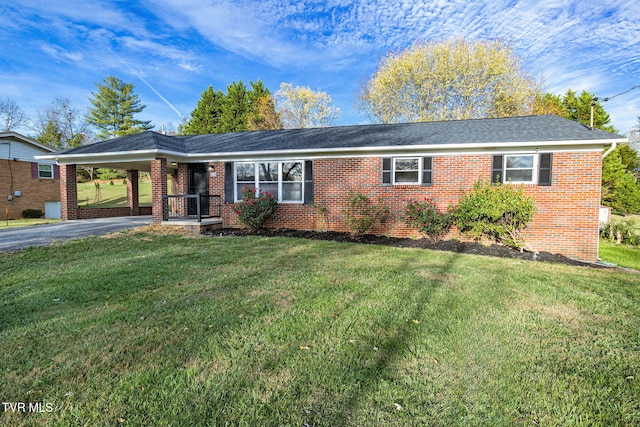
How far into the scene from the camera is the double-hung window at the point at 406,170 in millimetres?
9531

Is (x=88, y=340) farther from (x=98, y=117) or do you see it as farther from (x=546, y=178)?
(x=98, y=117)

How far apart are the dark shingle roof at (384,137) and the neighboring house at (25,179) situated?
7946mm

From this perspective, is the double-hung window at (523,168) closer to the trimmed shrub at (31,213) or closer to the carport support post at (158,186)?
the carport support post at (158,186)

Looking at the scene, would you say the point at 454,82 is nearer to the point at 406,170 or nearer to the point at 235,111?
the point at 406,170

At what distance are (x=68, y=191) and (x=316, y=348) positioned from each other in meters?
13.6

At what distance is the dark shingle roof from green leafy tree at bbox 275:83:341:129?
19.9 meters

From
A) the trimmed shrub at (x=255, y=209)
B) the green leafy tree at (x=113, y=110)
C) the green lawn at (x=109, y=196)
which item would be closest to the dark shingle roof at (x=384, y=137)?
the trimmed shrub at (x=255, y=209)

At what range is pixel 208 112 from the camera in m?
35.1

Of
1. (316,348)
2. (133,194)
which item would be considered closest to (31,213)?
(133,194)

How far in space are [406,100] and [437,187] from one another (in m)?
17.8

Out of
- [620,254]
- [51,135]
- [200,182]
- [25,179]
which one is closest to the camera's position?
[620,254]

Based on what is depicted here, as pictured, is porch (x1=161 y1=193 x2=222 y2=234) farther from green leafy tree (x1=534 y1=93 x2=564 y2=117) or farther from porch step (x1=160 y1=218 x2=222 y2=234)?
green leafy tree (x1=534 y1=93 x2=564 y2=117)

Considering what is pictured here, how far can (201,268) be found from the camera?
5.42m

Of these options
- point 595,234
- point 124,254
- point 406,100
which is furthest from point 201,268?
point 406,100
